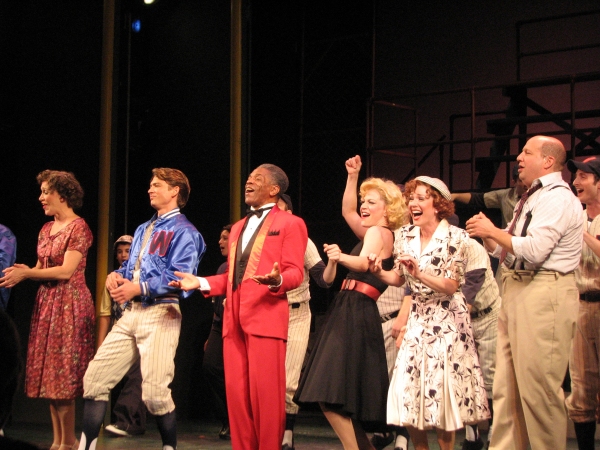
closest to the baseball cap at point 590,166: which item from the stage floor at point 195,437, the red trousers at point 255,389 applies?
the stage floor at point 195,437

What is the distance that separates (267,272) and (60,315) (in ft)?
5.01

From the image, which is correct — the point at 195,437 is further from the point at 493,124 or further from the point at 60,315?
the point at 493,124

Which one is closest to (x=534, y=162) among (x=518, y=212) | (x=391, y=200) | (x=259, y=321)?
(x=518, y=212)

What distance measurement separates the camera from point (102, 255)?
21.0 ft

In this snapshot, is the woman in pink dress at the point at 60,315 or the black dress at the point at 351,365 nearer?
the black dress at the point at 351,365

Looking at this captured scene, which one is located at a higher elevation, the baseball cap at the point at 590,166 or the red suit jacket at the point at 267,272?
the baseball cap at the point at 590,166

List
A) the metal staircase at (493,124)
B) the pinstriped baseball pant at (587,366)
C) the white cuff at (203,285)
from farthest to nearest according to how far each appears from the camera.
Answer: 1. the metal staircase at (493,124)
2. the pinstriped baseball pant at (587,366)
3. the white cuff at (203,285)

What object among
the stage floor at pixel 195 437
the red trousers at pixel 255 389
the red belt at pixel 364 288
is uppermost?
the red belt at pixel 364 288

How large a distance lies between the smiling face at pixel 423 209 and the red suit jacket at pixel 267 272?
0.56 meters

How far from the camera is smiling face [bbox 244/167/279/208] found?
4191 mm

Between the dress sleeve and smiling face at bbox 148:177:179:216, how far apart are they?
0.62 meters

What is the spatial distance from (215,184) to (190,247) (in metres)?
2.37

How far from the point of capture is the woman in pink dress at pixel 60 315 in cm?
477

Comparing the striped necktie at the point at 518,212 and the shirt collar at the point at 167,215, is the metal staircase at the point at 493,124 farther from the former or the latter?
the striped necktie at the point at 518,212
